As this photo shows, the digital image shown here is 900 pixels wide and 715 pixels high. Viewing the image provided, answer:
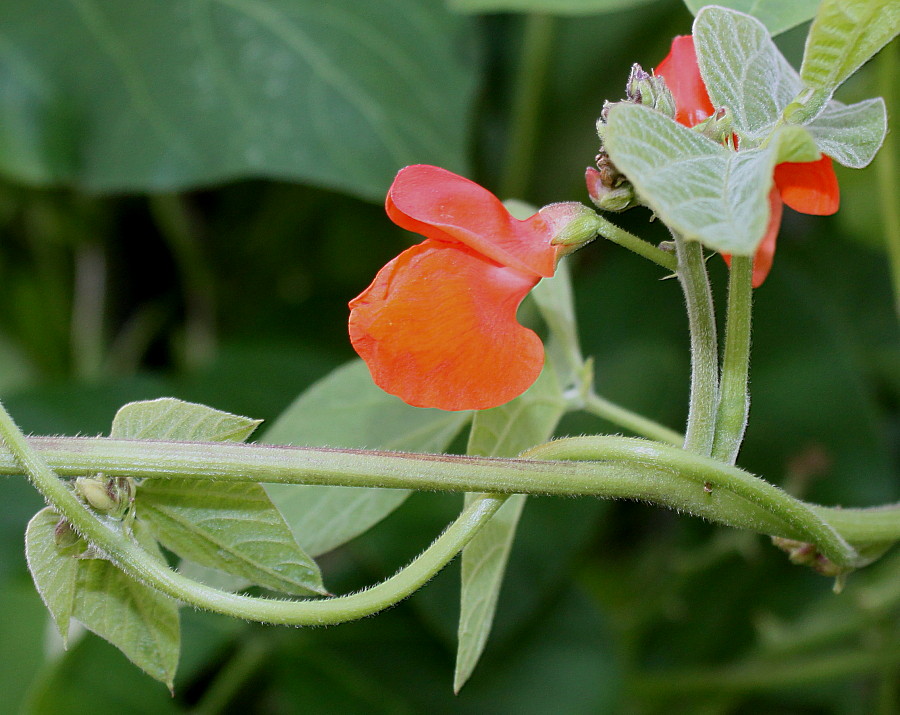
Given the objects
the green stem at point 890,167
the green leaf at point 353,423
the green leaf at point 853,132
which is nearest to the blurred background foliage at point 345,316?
the green stem at point 890,167

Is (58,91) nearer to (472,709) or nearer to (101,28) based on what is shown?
(101,28)

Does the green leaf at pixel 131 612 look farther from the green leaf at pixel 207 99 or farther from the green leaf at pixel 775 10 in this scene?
the green leaf at pixel 207 99

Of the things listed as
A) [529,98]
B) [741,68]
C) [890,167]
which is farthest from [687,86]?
[529,98]

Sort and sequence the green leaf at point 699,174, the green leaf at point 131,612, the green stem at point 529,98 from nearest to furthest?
the green leaf at point 699,174, the green leaf at point 131,612, the green stem at point 529,98

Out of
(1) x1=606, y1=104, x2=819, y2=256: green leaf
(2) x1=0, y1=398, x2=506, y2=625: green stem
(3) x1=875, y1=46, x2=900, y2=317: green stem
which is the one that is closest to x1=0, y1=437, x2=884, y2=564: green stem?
(2) x1=0, y1=398, x2=506, y2=625: green stem

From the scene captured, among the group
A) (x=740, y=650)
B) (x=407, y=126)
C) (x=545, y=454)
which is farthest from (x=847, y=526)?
(x=740, y=650)
